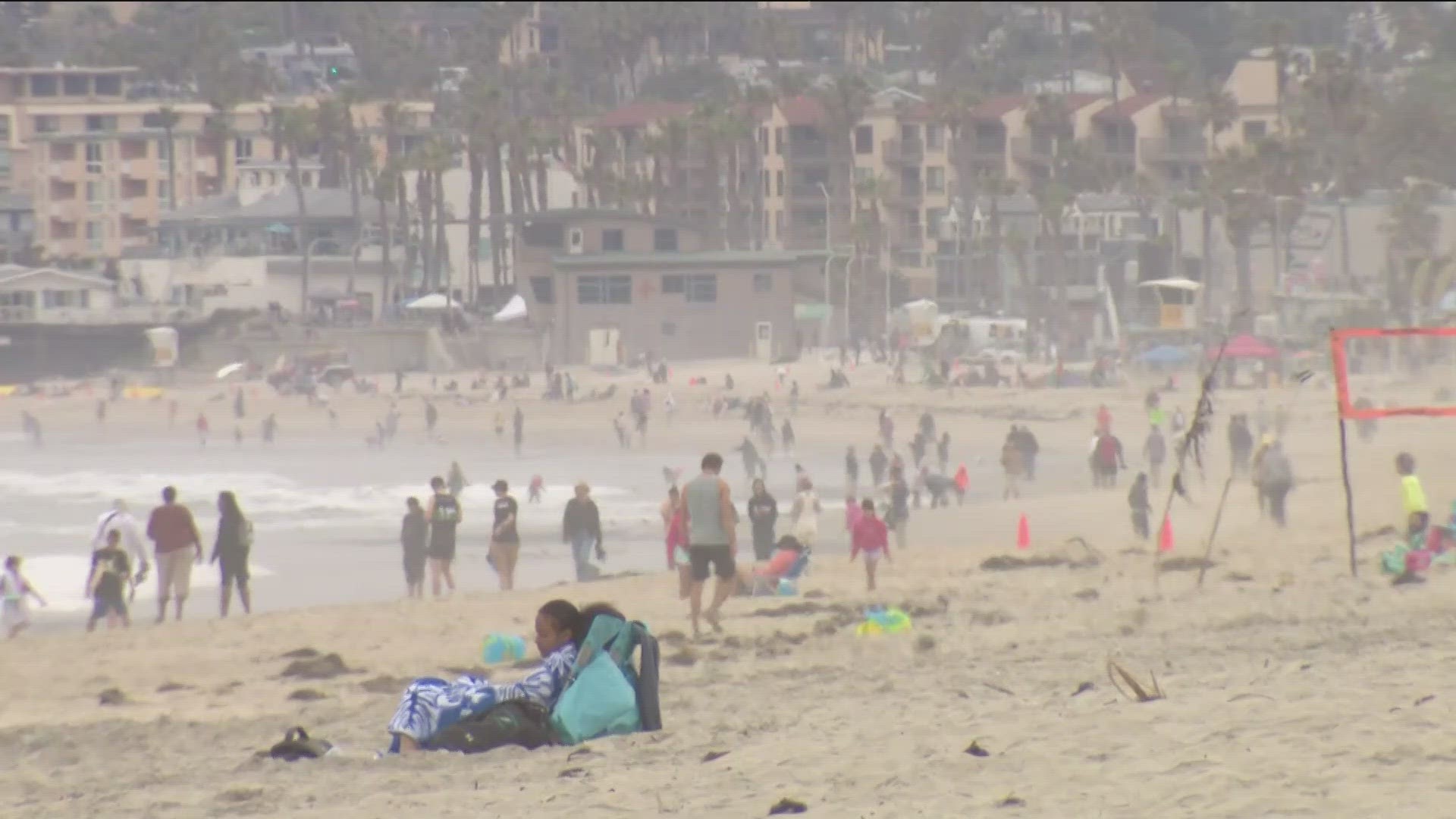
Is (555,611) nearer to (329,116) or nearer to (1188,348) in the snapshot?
(1188,348)

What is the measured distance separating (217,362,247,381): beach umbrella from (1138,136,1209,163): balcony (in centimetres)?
3640

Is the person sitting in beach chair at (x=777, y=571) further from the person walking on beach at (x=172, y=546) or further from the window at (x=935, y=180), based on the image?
the window at (x=935, y=180)

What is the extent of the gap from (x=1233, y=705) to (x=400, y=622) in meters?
9.30

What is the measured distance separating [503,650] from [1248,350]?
37786 millimetres

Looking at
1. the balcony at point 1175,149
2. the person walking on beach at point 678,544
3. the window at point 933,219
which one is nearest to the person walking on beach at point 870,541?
the person walking on beach at point 678,544

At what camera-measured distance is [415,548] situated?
1894 centimetres

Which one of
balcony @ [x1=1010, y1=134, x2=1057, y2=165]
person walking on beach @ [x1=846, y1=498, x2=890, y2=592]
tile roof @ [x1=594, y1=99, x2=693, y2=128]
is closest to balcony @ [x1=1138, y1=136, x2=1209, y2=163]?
balcony @ [x1=1010, y1=134, x2=1057, y2=165]

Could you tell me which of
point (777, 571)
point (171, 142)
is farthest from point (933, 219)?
point (777, 571)

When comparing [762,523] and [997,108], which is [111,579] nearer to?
[762,523]

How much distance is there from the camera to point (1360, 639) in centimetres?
1045

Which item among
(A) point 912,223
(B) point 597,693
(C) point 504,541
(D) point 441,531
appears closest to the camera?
(B) point 597,693

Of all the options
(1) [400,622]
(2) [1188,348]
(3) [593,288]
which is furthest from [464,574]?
(3) [593,288]

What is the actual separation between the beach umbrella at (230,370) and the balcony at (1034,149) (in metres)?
33.3

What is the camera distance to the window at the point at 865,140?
9025 centimetres
